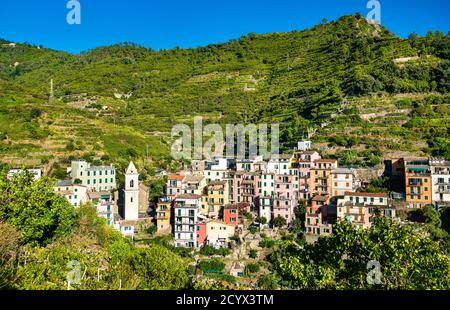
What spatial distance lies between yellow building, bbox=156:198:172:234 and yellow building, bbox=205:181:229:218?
428 centimetres

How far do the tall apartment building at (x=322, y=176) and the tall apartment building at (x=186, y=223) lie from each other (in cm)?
1282

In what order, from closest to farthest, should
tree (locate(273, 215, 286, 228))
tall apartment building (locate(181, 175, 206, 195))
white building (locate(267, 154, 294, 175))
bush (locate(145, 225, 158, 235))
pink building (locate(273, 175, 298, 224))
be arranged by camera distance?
bush (locate(145, 225, 158, 235)), tree (locate(273, 215, 286, 228)), pink building (locate(273, 175, 298, 224)), tall apartment building (locate(181, 175, 206, 195)), white building (locate(267, 154, 294, 175))

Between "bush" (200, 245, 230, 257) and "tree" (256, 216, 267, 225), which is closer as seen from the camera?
"bush" (200, 245, 230, 257)

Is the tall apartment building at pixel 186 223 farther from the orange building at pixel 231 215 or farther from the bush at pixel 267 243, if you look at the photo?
the bush at pixel 267 243

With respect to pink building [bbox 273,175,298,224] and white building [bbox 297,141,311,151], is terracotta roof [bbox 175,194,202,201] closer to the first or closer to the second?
pink building [bbox 273,175,298,224]

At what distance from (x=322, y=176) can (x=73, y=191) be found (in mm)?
25181

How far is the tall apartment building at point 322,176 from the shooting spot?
1558 inches

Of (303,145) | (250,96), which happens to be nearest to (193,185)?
(303,145)

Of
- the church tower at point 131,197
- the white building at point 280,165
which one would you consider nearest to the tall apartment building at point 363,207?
the white building at point 280,165

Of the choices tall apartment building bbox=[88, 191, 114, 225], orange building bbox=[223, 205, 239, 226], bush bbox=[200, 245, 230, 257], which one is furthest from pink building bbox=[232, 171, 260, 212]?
tall apartment building bbox=[88, 191, 114, 225]

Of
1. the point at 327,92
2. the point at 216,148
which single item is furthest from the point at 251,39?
the point at 216,148

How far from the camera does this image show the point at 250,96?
81.1m

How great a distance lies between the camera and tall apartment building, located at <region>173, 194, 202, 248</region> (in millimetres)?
35062

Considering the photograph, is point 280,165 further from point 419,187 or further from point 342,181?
point 419,187
